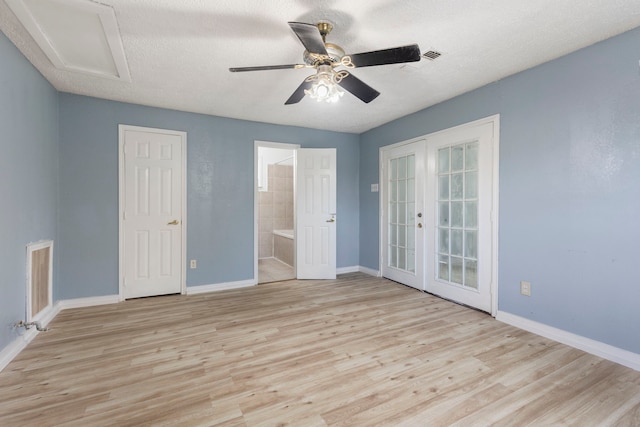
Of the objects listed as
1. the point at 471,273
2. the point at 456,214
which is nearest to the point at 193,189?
the point at 456,214

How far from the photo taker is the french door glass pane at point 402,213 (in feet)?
13.2

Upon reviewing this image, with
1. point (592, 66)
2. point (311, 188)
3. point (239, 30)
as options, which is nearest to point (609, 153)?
point (592, 66)

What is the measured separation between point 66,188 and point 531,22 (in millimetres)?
4632

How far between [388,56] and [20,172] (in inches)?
119

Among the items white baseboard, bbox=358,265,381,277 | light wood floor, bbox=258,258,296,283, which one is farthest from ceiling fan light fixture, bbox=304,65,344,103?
white baseboard, bbox=358,265,381,277

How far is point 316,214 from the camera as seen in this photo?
4.50 meters

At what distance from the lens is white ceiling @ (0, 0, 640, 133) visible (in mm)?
1840

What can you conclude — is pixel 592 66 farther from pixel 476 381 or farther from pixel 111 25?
pixel 111 25

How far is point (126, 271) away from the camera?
3.50 m

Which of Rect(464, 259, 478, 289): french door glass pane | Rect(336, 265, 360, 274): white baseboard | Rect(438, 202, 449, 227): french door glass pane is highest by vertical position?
Rect(438, 202, 449, 227): french door glass pane

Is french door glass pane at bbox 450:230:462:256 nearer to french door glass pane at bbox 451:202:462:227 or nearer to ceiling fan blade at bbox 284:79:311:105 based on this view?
french door glass pane at bbox 451:202:462:227

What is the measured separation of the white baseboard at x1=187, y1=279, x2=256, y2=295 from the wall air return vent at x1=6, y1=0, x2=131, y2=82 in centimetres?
259

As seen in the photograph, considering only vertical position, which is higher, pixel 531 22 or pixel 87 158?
pixel 531 22

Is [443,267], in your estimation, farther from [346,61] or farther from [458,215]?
[346,61]
